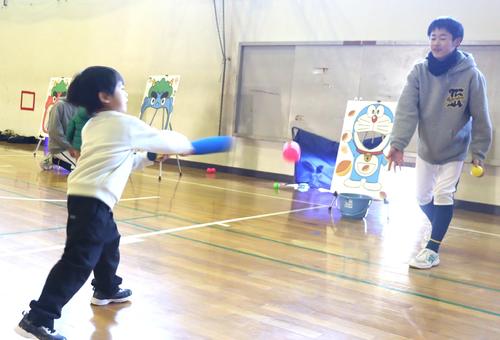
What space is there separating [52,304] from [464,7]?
4791mm

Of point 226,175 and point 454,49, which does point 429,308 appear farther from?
point 226,175

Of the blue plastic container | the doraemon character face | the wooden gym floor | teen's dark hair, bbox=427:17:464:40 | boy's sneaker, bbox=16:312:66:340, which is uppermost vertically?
teen's dark hair, bbox=427:17:464:40

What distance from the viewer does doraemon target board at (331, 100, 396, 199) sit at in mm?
4211

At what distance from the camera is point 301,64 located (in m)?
6.00

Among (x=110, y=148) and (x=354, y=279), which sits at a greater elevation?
(x=110, y=148)

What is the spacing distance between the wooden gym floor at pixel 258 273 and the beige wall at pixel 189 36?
2156 millimetres

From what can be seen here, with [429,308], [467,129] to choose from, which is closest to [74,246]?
[429,308]

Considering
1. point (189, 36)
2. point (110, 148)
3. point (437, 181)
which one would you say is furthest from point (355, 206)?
point (189, 36)

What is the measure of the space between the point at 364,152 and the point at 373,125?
0.90 feet

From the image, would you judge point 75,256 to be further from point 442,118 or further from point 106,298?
point 442,118

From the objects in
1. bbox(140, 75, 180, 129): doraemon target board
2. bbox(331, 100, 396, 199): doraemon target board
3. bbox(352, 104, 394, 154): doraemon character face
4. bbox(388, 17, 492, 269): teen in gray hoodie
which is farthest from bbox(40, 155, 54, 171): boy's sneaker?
bbox(388, 17, 492, 269): teen in gray hoodie

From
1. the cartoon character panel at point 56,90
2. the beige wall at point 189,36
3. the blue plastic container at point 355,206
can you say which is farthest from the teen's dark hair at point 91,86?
the cartoon character panel at point 56,90

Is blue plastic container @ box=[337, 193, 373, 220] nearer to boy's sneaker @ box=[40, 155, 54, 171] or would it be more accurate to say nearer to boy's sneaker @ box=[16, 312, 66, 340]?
boy's sneaker @ box=[16, 312, 66, 340]

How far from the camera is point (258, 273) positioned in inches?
89.1
